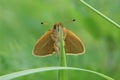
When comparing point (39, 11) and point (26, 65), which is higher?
point (39, 11)

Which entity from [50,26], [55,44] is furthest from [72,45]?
[50,26]

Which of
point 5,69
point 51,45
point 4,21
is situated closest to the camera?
point 51,45

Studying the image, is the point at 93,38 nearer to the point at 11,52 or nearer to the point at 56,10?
the point at 56,10

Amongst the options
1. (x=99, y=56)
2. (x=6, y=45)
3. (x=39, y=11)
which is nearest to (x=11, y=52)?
(x=6, y=45)

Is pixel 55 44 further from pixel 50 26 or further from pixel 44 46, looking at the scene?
pixel 50 26

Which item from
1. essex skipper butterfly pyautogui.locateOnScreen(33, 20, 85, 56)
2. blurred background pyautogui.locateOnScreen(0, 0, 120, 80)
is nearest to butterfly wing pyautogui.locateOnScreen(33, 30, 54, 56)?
essex skipper butterfly pyautogui.locateOnScreen(33, 20, 85, 56)

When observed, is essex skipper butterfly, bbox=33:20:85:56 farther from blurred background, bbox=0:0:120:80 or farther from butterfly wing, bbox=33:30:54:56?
blurred background, bbox=0:0:120:80
